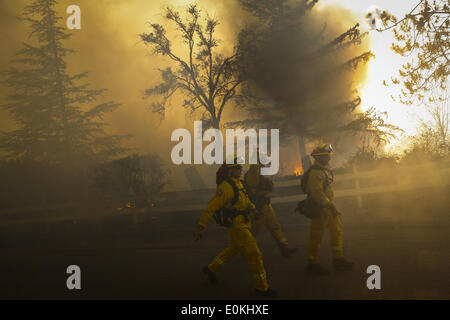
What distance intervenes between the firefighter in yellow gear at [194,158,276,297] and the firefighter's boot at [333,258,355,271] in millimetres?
1400

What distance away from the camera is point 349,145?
73.1 ft

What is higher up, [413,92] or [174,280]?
[413,92]

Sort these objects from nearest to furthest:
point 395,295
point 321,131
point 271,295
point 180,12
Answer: point 395,295
point 271,295
point 321,131
point 180,12

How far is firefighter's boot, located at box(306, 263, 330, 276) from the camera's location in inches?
223

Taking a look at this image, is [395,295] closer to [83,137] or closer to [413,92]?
[413,92]

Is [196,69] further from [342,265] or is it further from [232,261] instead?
[342,265]

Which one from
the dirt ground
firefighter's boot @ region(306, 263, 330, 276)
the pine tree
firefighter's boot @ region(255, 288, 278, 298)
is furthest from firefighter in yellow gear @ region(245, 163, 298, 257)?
the pine tree

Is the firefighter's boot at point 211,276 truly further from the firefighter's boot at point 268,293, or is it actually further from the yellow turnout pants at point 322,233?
the yellow turnout pants at point 322,233

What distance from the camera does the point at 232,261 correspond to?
24.0 feet

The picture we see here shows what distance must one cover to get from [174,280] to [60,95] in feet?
62.3

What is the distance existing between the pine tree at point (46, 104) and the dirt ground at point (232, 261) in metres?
9.38

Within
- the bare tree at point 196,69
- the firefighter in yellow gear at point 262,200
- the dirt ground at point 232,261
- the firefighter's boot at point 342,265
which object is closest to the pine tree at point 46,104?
the bare tree at point 196,69

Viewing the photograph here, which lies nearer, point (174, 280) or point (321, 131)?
point (174, 280)

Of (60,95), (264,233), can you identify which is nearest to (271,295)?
(264,233)
